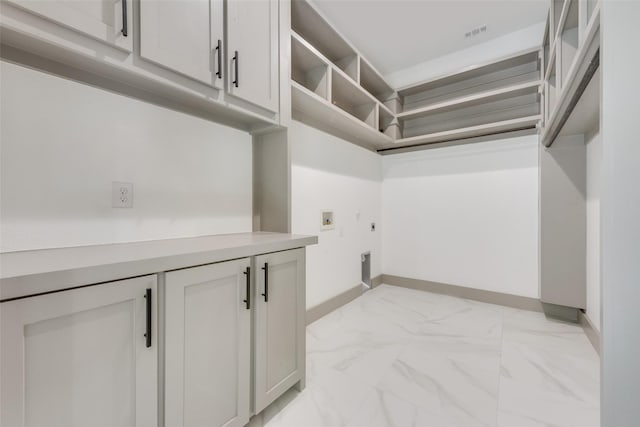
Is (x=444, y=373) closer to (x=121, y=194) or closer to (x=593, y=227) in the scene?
(x=593, y=227)

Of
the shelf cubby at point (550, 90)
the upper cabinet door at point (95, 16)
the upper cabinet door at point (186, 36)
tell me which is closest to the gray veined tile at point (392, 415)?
the upper cabinet door at point (186, 36)

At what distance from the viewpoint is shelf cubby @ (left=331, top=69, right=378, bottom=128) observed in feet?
8.18

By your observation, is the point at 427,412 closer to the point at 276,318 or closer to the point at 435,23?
the point at 276,318

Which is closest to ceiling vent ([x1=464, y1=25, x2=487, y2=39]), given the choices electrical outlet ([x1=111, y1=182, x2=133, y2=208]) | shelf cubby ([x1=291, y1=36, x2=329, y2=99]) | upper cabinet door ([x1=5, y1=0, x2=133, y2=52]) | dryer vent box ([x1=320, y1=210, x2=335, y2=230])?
shelf cubby ([x1=291, y1=36, x2=329, y2=99])

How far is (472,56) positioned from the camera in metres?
2.95

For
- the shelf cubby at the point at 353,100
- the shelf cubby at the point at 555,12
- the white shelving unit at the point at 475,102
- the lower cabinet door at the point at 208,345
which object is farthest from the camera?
the white shelving unit at the point at 475,102

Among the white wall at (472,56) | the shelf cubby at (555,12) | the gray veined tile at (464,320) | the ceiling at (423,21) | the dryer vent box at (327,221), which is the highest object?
the ceiling at (423,21)

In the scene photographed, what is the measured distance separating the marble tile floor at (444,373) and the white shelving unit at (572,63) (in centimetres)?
168

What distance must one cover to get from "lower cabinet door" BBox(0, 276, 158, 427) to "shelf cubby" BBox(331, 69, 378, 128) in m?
2.28

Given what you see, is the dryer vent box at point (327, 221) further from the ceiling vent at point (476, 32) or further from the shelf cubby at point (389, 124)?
the ceiling vent at point (476, 32)

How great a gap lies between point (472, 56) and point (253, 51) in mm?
2689

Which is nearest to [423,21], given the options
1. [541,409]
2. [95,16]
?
[95,16]

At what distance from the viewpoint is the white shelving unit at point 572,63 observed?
1057mm

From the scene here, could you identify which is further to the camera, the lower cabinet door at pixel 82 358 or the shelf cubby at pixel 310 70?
the shelf cubby at pixel 310 70
